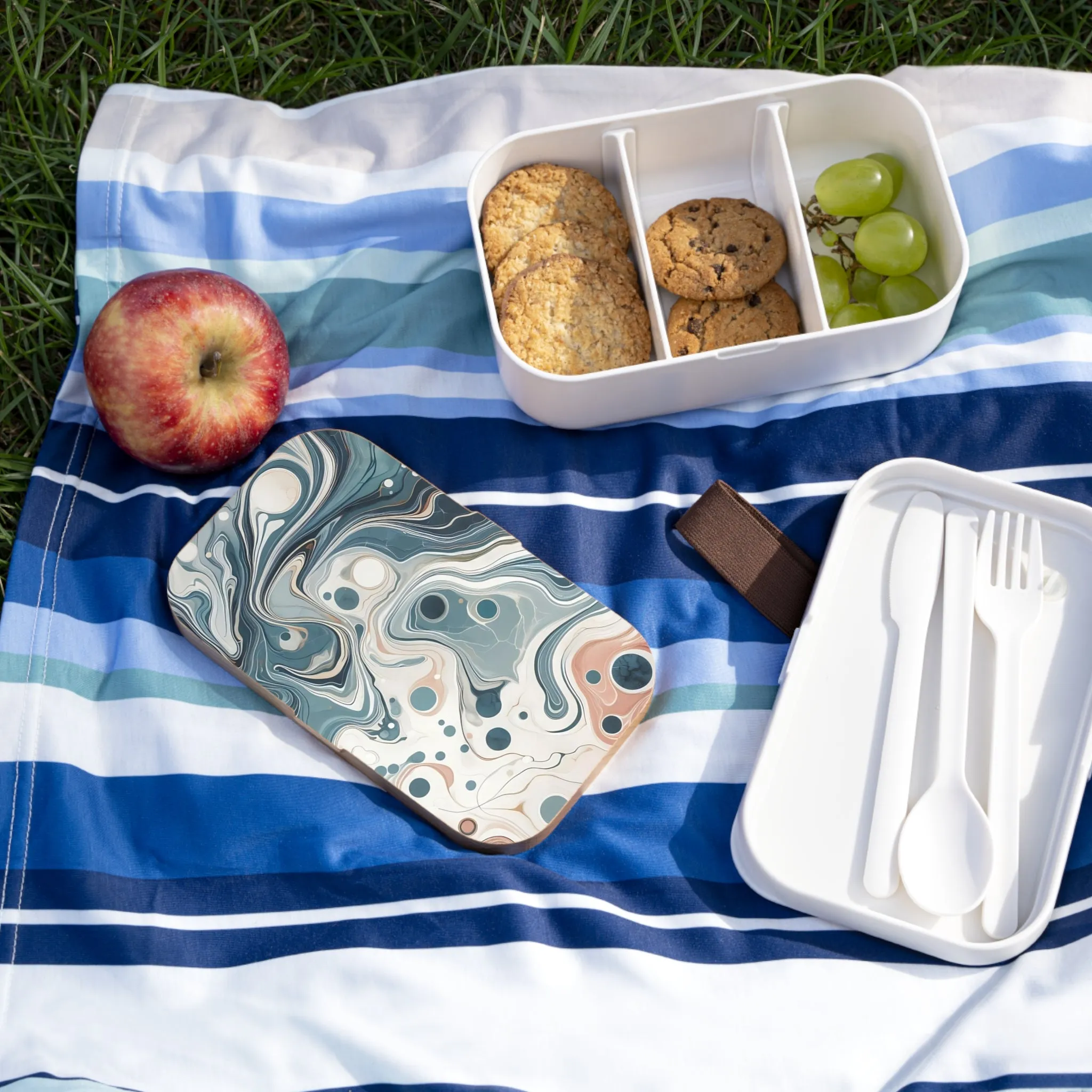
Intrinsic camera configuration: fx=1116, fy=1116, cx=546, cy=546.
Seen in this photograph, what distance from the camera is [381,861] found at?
3.12 ft

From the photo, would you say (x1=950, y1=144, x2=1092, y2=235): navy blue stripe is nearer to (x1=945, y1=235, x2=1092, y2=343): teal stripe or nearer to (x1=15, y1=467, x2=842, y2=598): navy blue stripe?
(x1=945, y1=235, x2=1092, y2=343): teal stripe

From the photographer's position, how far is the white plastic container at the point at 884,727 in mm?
893

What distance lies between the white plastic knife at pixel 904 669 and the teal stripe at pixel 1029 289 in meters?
0.19

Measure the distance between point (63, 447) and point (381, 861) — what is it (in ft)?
1.66

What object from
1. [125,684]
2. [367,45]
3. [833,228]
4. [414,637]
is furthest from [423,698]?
[367,45]

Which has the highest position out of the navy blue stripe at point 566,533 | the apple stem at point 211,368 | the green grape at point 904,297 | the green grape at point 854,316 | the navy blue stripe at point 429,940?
the green grape at point 904,297

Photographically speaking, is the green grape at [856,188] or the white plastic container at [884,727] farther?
the green grape at [856,188]

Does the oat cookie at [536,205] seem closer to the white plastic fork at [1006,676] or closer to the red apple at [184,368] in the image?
the red apple at [184,368]

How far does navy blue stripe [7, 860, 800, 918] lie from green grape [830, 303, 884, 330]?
0.51 metres

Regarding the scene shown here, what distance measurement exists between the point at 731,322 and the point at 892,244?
15 cm

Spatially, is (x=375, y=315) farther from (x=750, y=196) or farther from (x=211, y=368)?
(x=750, y=196)

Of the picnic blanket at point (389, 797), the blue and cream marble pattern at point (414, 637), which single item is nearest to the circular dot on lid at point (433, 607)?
the blue and cream marble pattern at point (414, 637)

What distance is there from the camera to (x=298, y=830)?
3.16 ft

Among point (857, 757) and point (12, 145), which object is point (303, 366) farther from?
point (857, 757)
